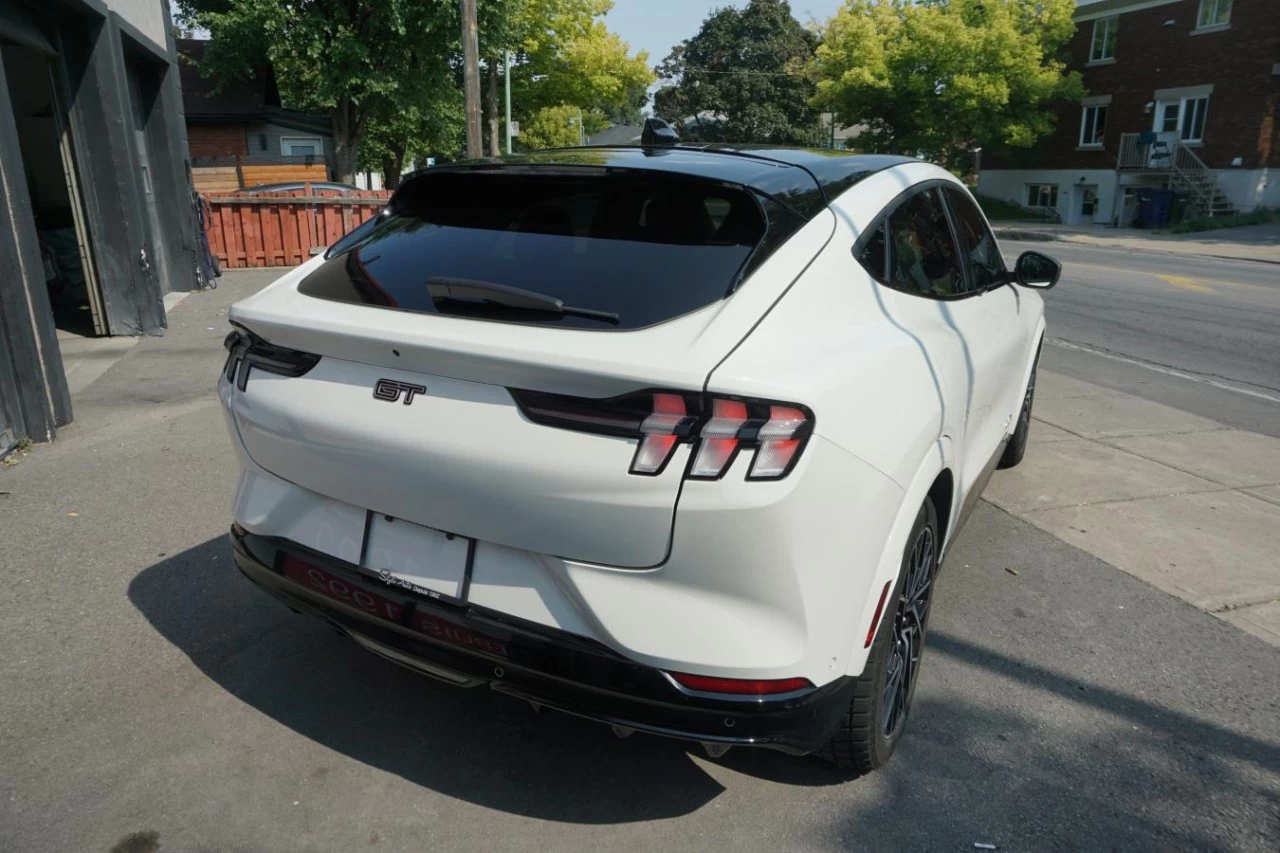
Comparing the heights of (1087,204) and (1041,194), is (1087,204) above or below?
below

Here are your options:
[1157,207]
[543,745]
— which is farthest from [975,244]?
[1157,207]

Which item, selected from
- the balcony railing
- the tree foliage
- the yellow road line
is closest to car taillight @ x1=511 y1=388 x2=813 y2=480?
the yellow road line

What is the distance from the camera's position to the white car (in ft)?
7.20

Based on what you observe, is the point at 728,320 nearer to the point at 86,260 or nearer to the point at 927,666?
the point at 927,666

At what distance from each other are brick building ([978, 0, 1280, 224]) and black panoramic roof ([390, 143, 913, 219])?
33.7 meters

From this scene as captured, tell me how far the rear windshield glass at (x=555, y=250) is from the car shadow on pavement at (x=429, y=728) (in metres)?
1.37

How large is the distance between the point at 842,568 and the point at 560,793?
1117 mm

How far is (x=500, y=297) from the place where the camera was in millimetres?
2498

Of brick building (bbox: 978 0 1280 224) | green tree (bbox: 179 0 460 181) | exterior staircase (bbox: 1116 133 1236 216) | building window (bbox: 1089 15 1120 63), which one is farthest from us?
building window (bbox: 1089 15 1120 63)

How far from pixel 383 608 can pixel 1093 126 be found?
134 ft

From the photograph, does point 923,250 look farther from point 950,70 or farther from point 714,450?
point 950,70

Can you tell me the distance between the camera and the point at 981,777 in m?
2.90

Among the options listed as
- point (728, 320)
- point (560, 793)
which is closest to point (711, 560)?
point (728, 320)

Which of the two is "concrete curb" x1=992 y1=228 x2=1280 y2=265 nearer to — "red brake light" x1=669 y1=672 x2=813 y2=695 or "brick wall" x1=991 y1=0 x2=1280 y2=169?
"brick wall" x1=991 y1=0 x2=1280 y2=169
